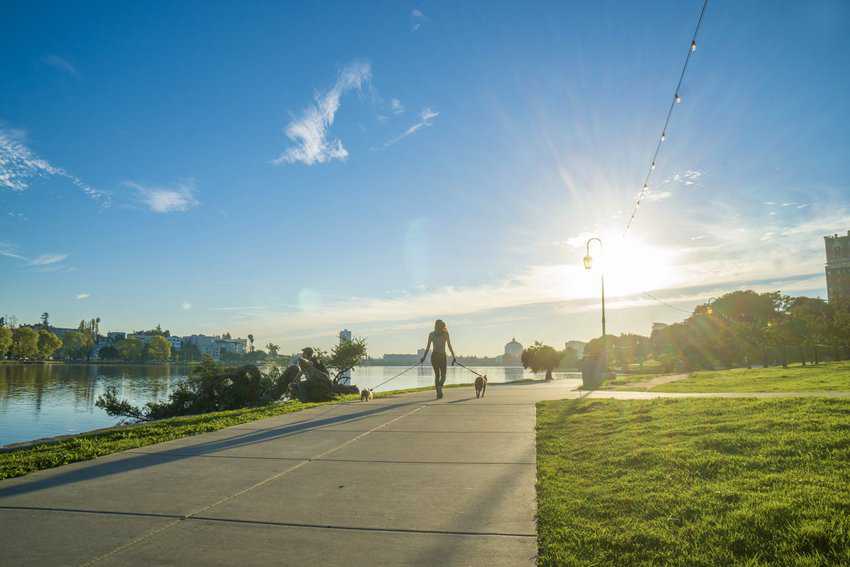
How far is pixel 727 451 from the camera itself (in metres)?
5.91

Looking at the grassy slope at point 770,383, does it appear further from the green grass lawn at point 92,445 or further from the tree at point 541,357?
the tree at point 541,357

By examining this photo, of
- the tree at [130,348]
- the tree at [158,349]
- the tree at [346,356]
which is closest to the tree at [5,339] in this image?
the tree at [130,348]

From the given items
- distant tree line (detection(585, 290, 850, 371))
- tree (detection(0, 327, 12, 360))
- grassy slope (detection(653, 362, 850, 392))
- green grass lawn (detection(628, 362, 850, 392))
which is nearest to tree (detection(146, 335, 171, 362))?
tree (detection(0, 327, 12, 360))

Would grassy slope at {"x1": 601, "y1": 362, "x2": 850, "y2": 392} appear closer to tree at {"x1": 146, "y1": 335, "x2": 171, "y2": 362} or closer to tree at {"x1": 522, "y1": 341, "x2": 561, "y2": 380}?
tree at {"x1": 522, "y1": 341, "x2": 561, "y2": 380}

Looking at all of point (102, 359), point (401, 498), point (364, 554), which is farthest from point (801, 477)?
point (102, 359)

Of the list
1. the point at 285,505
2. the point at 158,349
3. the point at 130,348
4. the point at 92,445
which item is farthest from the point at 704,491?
the point at 130,348

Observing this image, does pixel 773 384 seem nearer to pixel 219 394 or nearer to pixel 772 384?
pixel 772 384

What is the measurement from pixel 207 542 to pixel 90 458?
4077 mm

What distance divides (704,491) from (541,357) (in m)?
42.5

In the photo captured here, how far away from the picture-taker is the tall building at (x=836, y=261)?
147 m

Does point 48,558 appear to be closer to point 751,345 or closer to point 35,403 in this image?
point 35,403

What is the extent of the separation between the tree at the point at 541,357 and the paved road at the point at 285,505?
38.4 m

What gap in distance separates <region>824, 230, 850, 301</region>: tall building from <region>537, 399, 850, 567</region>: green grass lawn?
575 ft

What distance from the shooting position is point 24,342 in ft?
430
